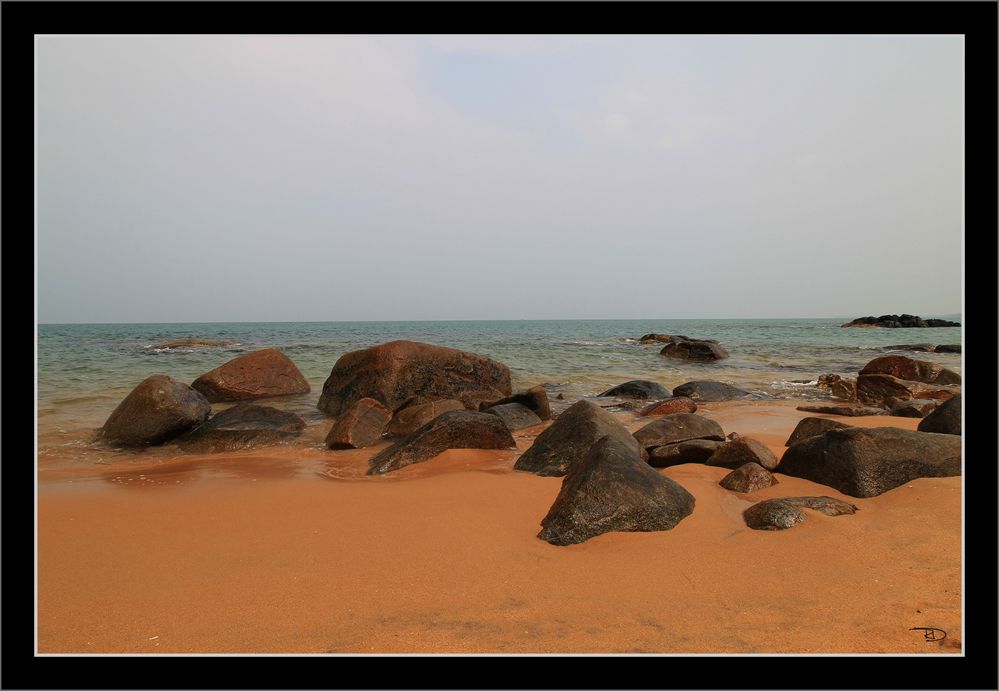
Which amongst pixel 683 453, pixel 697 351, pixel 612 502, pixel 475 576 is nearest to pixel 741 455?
pixel 683 453

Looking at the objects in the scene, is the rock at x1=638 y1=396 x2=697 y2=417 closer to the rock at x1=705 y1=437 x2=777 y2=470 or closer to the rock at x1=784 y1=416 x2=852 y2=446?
the rock at x1=784 y1=416 x2=852 y2=446

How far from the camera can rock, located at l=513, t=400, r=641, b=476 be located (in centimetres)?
505

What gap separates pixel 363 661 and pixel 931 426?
6545 mm

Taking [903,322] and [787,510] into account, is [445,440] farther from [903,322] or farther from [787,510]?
[903,322]

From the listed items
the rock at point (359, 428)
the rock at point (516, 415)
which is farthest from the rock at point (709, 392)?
the rock at point (359, 428)

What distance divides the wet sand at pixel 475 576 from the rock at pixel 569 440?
0.76 meters

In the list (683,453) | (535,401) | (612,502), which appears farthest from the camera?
(535,401)

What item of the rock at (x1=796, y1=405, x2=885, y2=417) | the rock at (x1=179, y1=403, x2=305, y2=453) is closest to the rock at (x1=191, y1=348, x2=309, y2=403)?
the rock at (x1=179, y1=403, x2=305, y2=453)

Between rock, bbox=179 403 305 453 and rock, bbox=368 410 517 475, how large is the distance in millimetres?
2033

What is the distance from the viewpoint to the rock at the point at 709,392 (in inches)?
435

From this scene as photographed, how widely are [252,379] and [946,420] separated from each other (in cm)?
1162

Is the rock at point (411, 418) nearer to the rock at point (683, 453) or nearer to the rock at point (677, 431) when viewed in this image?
the rock at point (677, 431)

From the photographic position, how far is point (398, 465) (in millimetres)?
5523

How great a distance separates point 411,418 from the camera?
7660 millimetres
